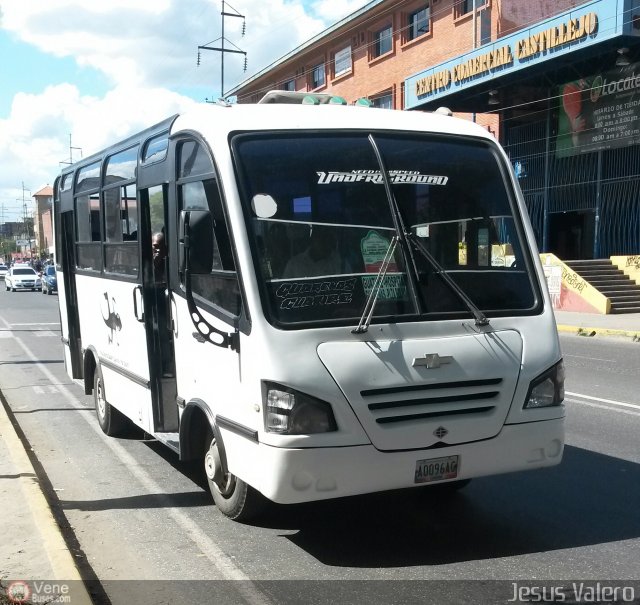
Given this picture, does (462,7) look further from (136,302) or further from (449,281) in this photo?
(449,281)

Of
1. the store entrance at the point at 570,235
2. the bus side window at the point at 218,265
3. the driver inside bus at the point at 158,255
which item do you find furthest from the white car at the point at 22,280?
the bus side window at the point at 218,265

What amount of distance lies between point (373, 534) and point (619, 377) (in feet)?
24.4

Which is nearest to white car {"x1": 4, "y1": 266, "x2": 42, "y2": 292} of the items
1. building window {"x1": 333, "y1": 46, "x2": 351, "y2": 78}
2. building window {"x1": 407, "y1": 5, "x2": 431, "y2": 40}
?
building window {"x1": 333, "y1": 46, "x2": 351, "y2": 78}

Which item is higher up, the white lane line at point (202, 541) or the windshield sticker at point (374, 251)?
the windshield sticker at point (374, 251)

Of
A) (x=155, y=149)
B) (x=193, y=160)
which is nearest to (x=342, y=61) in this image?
(x=155, y=149)

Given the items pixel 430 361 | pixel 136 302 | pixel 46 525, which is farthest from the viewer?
pixel 136 302

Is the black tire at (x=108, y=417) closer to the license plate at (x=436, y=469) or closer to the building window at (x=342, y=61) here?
the license plate at (x=436, y=469)

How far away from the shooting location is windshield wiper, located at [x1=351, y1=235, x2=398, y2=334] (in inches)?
172

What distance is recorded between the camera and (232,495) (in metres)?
5.00

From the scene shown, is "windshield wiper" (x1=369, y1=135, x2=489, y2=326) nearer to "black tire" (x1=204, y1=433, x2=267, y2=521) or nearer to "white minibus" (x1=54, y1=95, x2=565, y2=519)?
"white minibus" (x1=54, y1=95, x2=565, y2=519)

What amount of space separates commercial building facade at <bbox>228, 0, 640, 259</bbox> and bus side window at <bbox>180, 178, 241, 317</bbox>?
1582cm

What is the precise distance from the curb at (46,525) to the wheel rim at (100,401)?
39.8 inches

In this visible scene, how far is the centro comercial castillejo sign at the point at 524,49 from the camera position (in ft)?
67.2

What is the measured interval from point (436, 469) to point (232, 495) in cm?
140
